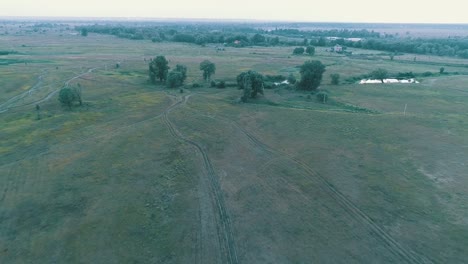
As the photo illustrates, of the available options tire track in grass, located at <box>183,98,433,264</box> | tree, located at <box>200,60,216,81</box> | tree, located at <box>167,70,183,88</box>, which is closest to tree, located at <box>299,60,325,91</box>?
tree, located at <box>200,60,216,81</box>

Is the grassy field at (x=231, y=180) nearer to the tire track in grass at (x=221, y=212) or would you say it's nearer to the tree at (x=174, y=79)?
the tire track in grass at (x=221, y=212)

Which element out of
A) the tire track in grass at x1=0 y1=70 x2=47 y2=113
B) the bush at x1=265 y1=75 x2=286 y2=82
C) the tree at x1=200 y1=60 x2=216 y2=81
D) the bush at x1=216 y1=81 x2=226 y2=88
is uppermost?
the tree at x1=200 y1=60 x2=216 y2=81

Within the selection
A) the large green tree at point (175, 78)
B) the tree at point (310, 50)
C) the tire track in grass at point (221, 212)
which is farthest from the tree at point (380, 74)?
the tire track in grass at point (221, 212)

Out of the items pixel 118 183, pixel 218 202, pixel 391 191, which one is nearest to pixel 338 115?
pixel 391 191

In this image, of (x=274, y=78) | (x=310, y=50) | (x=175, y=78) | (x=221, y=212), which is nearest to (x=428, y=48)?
(x=310, y=50)

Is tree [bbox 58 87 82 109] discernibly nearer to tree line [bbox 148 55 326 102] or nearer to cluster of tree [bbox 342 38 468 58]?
tree line [bbox 148 55 326 102]

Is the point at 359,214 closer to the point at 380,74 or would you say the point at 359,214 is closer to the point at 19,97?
the point at 19,97
